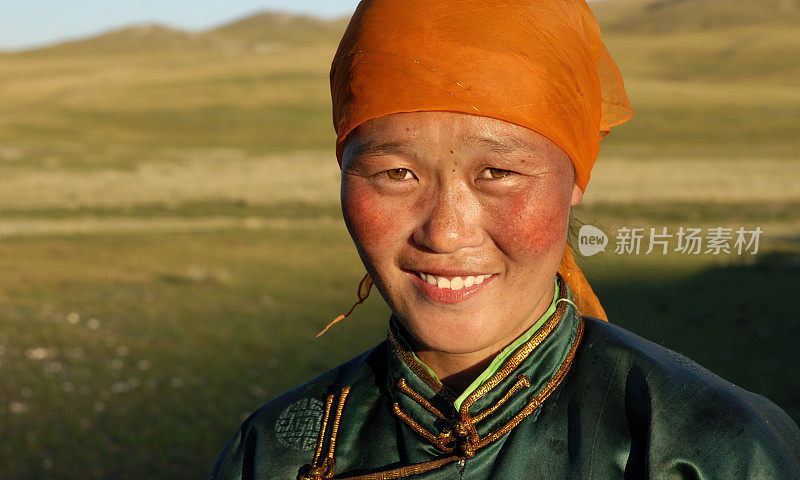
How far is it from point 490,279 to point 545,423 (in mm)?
330

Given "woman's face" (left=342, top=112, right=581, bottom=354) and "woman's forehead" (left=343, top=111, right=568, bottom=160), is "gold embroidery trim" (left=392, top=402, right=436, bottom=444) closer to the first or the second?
"woman's face" (left=342, top=112, right=581, bottom=354)

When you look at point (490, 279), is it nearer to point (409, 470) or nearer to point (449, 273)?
point (449, 273)

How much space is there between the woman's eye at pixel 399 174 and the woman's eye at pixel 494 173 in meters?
0.16

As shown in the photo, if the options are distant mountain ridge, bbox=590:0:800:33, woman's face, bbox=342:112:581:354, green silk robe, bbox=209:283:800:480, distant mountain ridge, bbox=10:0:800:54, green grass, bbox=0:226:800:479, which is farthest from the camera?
distant mountain ridge, bbox=10:0:800:54

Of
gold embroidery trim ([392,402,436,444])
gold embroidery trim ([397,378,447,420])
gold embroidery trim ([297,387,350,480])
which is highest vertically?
gold embroidery trim ([397,378,447,420])

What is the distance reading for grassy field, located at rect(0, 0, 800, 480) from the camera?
674cm

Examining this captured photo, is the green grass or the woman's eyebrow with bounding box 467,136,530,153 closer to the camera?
the woman's eyebrow with bounding box 467,136,530,153

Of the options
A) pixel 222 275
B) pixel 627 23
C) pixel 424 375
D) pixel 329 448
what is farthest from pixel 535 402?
pixel 627 23

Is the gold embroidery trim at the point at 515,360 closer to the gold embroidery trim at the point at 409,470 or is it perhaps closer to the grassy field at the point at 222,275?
the gold embroidery trim at the point at 409,470

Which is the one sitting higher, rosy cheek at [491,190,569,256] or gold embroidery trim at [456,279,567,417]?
rosy cheek at [491,190,569,256]

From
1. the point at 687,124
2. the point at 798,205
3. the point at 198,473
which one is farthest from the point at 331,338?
the point at 687,124

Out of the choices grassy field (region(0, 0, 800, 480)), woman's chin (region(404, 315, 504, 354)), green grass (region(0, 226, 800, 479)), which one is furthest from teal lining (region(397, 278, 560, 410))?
green grass (region(0, 226, 800, 479))

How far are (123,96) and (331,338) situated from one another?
62.1 meters

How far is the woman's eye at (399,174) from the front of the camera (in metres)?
1.76
